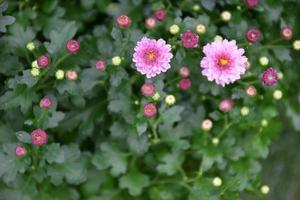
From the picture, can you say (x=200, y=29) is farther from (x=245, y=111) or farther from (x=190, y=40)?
(x=245, y=111)

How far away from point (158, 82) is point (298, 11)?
973mm

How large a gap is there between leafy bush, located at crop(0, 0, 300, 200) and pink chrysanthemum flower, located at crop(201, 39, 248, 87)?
0.09 meters

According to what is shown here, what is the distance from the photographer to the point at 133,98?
2205mm

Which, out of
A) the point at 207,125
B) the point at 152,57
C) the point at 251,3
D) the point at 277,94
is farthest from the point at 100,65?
the point at 277,94

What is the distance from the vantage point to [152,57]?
1.81 meters

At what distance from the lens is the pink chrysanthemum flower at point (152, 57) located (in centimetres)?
182

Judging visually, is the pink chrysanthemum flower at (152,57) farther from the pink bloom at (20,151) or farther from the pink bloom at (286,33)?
the pink bloom at (286,33)

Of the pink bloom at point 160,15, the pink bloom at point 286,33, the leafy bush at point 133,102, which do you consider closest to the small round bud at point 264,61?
the leafy bush at point 133,102

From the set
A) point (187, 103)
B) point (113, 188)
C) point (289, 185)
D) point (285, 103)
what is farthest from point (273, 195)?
point (113, 188)

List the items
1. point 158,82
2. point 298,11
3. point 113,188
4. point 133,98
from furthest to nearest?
point 298,11 < point 113,188 < point 133,98 < point 158,82

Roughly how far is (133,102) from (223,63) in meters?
0.49

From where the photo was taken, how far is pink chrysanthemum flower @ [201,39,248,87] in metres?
1.83

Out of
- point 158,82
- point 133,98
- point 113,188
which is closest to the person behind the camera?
point 158,82

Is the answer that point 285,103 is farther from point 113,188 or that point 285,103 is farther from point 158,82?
point 113,188
